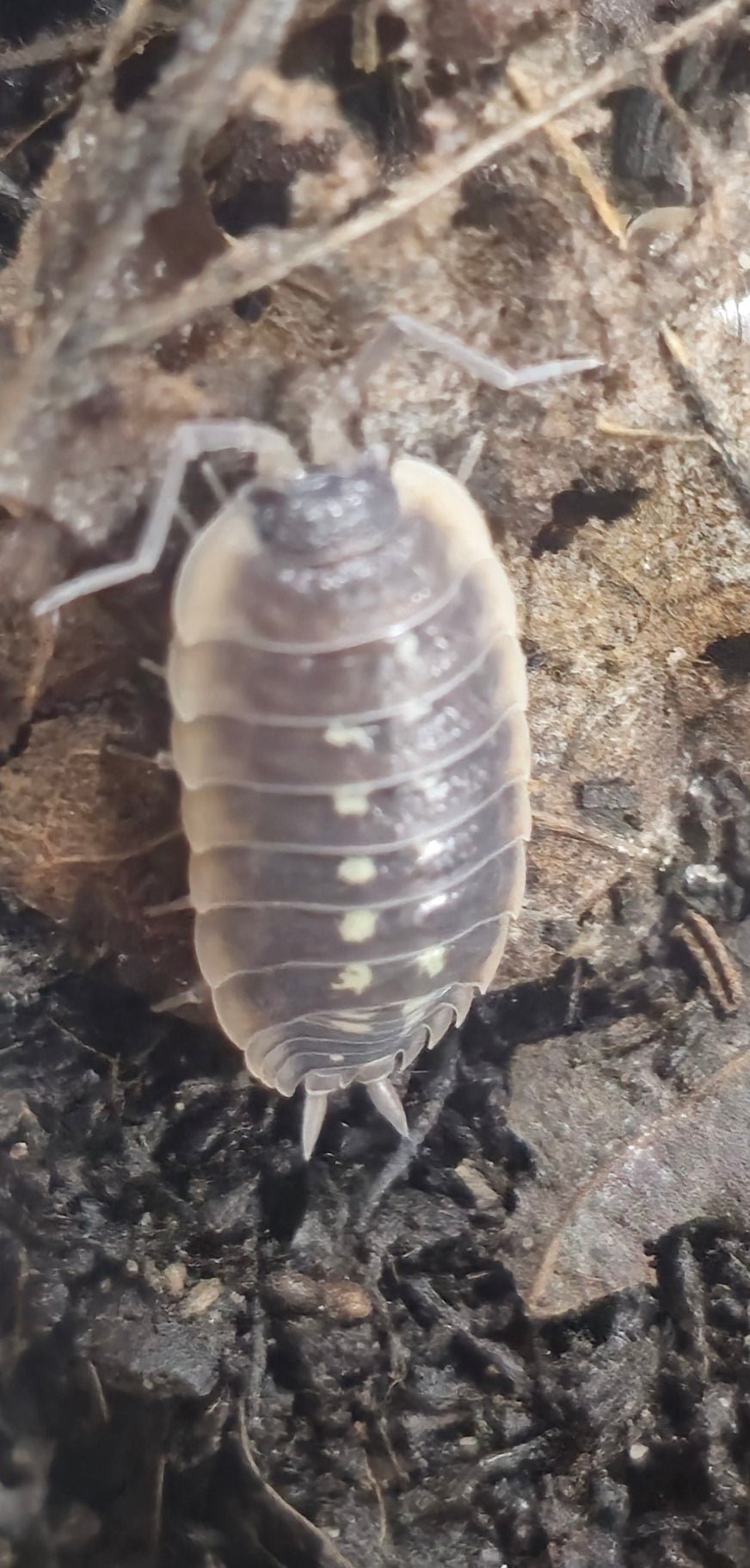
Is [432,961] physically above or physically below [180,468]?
below

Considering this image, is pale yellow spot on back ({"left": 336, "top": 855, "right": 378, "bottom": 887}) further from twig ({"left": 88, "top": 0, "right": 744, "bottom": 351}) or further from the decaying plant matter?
twig ({"left": 88, "top": 0, "right": 744, "bottom": 351})

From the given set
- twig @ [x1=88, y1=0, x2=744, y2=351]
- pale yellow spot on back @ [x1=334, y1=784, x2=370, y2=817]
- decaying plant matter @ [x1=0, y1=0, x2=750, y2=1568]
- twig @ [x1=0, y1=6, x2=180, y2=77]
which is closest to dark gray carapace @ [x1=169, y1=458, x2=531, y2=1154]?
pale yellow spot on back @ [x1=334, y1=784, x2=370, y2=817]

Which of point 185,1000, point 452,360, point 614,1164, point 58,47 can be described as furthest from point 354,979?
point 58,47

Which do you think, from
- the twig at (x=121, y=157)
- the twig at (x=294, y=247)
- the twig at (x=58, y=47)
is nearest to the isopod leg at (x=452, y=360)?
the twig at (x=294, y=247)

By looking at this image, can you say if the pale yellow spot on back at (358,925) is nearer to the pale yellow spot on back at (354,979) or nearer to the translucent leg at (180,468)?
the pale yellow spot on back at (354,979)

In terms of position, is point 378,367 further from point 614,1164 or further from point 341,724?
point 614,1164

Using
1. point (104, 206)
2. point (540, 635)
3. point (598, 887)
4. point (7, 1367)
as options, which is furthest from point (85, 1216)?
point (104, 206)
